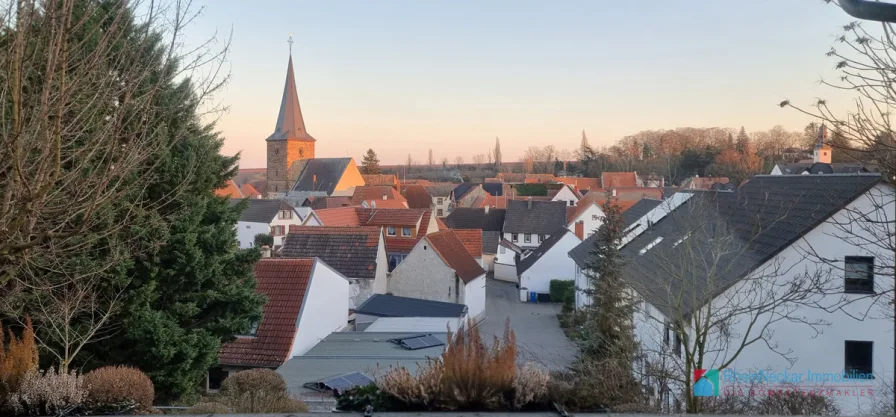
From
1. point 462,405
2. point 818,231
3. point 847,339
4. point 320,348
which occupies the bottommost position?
point 320,348

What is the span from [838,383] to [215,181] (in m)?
12.7

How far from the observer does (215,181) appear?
41.4ft

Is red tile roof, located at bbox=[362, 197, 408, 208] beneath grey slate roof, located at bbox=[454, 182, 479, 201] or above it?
beneath

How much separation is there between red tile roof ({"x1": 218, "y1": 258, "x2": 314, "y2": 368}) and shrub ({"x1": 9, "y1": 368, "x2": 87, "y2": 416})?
898 cm

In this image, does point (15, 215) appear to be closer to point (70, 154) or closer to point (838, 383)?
point (70, 154)

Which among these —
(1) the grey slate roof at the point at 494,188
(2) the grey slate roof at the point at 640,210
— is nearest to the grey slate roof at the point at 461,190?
(1) the grey slate roof at the point at 494,188

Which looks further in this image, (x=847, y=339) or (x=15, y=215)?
(x=847, y=339)

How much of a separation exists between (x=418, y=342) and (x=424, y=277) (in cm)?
1288

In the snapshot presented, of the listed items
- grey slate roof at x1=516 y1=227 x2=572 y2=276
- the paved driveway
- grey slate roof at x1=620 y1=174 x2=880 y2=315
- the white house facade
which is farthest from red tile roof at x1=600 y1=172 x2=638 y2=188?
grey slate roof at x1=620 y1=174 x2=880 y2=315

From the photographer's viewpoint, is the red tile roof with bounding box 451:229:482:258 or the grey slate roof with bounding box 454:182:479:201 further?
the grey slate roof with bounding box 454:182:479:201

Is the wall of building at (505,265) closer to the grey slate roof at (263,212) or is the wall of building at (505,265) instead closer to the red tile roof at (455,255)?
the red tile roof at (455,255)

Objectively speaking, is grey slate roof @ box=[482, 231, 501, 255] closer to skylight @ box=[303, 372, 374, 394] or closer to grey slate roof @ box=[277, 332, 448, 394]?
grey slate roof @ box=[277, 332, 448, 394]

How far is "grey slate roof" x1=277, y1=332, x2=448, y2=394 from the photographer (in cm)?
1327

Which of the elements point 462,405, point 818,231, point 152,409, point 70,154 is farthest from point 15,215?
point 818,231
